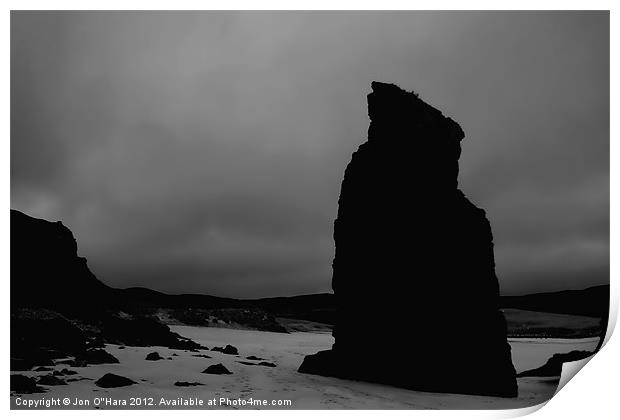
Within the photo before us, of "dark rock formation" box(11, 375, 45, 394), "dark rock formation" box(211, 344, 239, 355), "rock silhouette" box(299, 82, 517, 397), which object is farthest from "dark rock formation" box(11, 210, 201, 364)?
"rock silhouette" box(299, 82, 517, 397)

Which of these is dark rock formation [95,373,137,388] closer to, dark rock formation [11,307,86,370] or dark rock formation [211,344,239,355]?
dark rock formation [11,307,86,370]

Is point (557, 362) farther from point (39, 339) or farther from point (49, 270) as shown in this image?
point (49, 270)

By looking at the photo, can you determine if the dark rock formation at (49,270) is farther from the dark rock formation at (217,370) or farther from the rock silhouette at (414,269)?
the rock silhouette at (414,269)

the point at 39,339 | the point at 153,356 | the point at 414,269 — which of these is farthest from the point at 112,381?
the point at 414,269

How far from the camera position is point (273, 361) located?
8984 millimetres

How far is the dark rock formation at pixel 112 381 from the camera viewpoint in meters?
6.96

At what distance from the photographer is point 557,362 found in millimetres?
7559

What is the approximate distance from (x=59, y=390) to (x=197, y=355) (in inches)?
109

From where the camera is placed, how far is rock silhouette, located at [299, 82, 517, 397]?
7562 mm

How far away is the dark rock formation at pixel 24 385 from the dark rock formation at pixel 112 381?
2.45 ft

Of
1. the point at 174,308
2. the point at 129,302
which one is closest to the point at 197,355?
the point at 174,308

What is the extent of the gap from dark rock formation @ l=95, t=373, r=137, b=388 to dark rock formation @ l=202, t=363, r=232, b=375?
116cm
